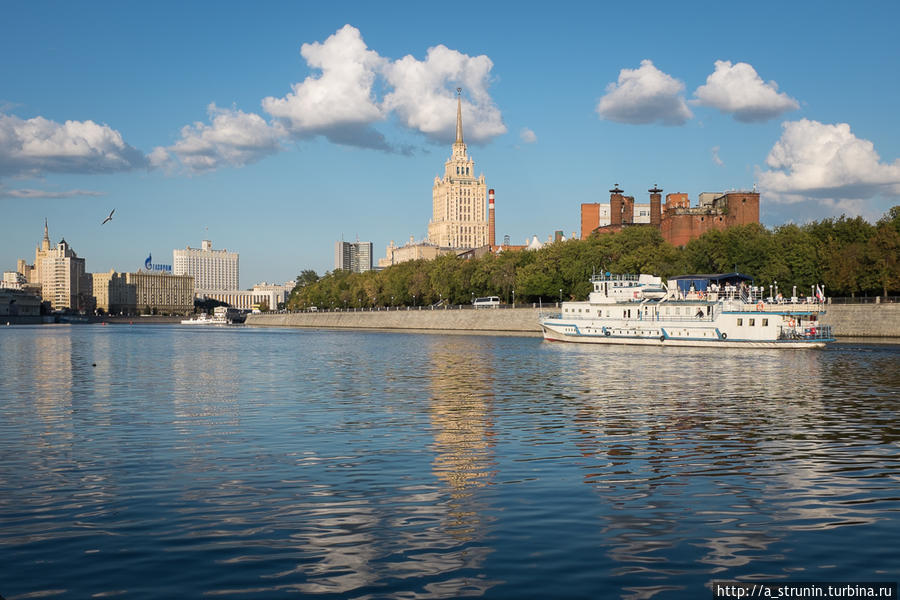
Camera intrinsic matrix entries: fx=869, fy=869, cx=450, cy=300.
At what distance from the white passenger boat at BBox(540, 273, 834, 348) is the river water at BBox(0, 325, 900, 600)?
49150 millimetres

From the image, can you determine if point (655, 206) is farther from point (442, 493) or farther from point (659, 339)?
point (442, 493)

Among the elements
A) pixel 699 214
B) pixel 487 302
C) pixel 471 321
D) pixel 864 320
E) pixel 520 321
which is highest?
pixel 699 214

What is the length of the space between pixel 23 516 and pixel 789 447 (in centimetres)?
2143

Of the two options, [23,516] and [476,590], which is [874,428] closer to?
[476,590]

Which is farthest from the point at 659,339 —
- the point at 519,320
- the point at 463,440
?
the point at 463,440

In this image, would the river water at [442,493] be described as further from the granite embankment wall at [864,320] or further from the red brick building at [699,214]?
the red brick building at [699,214]

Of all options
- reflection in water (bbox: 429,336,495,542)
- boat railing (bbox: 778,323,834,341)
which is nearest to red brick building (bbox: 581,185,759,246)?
boat railing (bbox: 778,323,834,341)

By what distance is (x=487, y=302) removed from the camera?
178125 mm

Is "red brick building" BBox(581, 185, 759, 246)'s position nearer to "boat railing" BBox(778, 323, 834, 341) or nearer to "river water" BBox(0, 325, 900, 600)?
"boat railing" BBox(778, 323, 834, 341)

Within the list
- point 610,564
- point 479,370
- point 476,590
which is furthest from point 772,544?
point 479,370

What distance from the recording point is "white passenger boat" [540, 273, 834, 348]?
3627 inches

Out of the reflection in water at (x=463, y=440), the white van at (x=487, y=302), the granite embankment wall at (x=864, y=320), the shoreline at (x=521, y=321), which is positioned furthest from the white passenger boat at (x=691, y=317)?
the white van at (x=487, y=302)

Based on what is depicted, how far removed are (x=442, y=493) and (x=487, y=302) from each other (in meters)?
158

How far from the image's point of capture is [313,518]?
1808 centimetres
